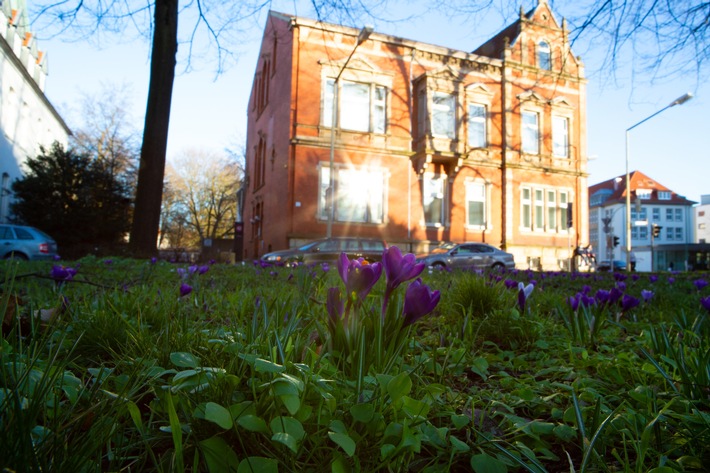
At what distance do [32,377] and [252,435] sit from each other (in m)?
0.45

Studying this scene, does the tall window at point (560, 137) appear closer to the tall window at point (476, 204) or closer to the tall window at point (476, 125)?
the tall window at point (476, 125)

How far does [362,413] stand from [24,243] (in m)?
17.2

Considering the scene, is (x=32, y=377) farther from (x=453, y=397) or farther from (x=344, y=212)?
(x=344, y=212)

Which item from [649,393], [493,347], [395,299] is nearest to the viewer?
[649,393]

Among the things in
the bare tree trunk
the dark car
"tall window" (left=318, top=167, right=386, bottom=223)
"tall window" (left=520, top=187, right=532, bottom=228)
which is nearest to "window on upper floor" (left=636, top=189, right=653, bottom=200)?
"tall window" (left=520, top=187, right=532, bottom=228)

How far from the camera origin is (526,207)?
25500 mm

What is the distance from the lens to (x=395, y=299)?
142 centimetres

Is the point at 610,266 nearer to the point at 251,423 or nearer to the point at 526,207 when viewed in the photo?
the point at 526,207

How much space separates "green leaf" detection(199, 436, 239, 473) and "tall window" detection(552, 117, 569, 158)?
29031 mm

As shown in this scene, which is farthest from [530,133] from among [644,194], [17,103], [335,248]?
[644,194]

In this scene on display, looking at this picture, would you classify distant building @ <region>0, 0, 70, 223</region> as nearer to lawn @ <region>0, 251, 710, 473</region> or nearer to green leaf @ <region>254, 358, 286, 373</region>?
Answer: lawn @ <region>0, 251, 710, 473</region>

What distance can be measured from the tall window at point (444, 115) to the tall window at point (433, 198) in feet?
7.87

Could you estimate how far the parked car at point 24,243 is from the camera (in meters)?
14.2

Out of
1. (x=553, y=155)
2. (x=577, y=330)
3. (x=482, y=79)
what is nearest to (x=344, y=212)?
(x=482, y=79)
